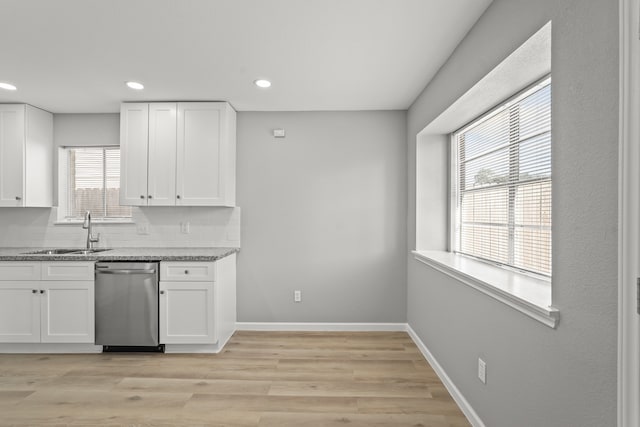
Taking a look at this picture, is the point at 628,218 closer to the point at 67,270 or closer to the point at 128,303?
the point at 128,303

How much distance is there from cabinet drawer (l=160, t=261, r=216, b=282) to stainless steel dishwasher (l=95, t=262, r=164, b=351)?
3.0 inches

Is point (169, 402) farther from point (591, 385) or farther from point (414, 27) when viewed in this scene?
point (414, 27)

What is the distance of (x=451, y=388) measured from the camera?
256 cm

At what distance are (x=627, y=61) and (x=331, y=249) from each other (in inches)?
125

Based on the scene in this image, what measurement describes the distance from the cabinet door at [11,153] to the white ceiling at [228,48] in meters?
0.17

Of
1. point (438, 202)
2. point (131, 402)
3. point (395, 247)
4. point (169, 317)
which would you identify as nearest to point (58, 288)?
point (169, 317)

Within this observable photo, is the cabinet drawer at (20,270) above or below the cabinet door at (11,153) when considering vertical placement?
below

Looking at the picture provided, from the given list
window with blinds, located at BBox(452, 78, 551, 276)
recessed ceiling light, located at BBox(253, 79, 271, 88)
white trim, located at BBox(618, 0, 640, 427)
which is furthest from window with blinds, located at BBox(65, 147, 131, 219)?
white trim, located at BBox(618, 0, 640, 427)

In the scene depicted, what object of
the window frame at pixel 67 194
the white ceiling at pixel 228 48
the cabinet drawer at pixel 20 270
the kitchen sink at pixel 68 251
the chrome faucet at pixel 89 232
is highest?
the white ceiling at pixel 228 48

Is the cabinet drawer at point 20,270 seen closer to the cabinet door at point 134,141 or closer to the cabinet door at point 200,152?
the cabinet door at point 134,141

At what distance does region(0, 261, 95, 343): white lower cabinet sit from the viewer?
A: 330 centimetres

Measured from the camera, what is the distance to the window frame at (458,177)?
2.06 m

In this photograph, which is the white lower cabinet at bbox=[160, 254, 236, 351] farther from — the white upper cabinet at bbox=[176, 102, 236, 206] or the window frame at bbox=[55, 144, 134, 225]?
the window frame at bbox=[55, 144, 134, 225]

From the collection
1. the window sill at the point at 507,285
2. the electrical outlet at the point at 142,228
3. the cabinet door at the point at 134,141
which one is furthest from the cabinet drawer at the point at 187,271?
the window sill at the point at 507,285
